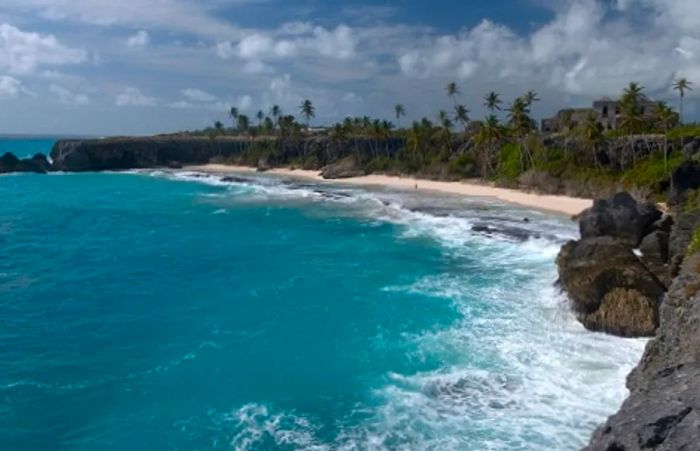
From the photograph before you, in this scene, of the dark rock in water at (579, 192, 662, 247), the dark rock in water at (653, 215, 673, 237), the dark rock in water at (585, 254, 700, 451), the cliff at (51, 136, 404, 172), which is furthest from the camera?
the cliff at (51, 136, 404, 172)

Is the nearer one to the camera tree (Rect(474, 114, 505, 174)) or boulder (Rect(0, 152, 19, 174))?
tree (Rect(474, 114, 505, 174))

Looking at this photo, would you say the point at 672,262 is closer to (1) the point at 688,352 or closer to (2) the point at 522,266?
(2) the point at 522,266

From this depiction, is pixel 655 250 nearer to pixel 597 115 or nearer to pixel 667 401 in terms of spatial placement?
pixel 667 401

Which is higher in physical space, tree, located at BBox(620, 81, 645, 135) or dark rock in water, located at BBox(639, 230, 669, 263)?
tree, located at BBox(620, 81, 645, 135)

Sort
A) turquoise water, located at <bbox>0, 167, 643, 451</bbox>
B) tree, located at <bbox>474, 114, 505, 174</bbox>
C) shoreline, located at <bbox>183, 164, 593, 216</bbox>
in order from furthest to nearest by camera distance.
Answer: tree, located at <bbox>474, 114, 505, 174</bbox>
shoreline, located at <bbox>183, 164, 593, 216</bbox>
turquoise water, located at <bbox>0, 167, 643, 451</bbox>

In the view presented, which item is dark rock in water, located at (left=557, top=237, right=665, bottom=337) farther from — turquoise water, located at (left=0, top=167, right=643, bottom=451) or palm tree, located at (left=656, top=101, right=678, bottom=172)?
palm tree, located at (left=656, top=101, right=678, bottom=172)

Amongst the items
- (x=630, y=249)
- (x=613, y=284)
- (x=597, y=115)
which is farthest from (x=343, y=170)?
(x=613, y=284)

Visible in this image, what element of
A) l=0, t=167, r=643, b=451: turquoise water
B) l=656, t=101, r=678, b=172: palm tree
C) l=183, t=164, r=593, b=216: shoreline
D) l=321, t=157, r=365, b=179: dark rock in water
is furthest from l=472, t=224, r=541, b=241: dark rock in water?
l=321, t=157, r=365, b=179: dark rock in water

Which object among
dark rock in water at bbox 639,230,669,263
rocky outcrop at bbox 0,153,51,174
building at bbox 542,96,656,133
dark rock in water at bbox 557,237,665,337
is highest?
building at bbox 542,96,656,133

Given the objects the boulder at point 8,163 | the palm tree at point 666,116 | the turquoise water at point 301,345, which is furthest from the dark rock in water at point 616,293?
the boulder at point 8,163
